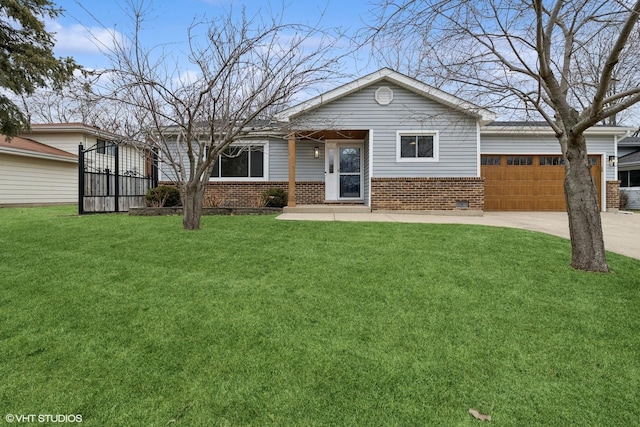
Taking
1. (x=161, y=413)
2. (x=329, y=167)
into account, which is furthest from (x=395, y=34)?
(x=329, y=167)

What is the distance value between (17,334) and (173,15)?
19.6 ft

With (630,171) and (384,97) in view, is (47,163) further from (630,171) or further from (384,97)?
(630,171)

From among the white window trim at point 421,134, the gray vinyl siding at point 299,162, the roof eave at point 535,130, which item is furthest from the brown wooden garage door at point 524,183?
the gray vinyl siding at point 299,162

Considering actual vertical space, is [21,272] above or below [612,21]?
below

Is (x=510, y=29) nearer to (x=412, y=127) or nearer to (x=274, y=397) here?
(x=274, y=397)

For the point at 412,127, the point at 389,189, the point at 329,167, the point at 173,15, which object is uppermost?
the point at 173,15

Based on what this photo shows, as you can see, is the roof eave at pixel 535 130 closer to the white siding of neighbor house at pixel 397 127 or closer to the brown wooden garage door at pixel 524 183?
the brown wooden garage door at pixel 524 183

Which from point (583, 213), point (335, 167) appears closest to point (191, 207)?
point (583, 213)

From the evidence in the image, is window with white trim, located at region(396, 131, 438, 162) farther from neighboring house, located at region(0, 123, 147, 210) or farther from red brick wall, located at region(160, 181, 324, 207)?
neighboring house, located at region(0, 123, 147, 210)

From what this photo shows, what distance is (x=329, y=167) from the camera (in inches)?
515

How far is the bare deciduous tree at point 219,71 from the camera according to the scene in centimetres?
628

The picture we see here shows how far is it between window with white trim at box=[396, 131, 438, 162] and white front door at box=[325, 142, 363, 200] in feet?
6.52

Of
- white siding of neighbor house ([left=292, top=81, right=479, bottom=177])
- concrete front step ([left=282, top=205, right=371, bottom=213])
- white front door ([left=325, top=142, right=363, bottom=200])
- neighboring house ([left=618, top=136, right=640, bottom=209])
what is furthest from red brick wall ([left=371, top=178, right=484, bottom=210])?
neighboring house ([left=618, top=136, right=640, bottom=209])

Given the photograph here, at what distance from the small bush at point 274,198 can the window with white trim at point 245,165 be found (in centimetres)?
126
